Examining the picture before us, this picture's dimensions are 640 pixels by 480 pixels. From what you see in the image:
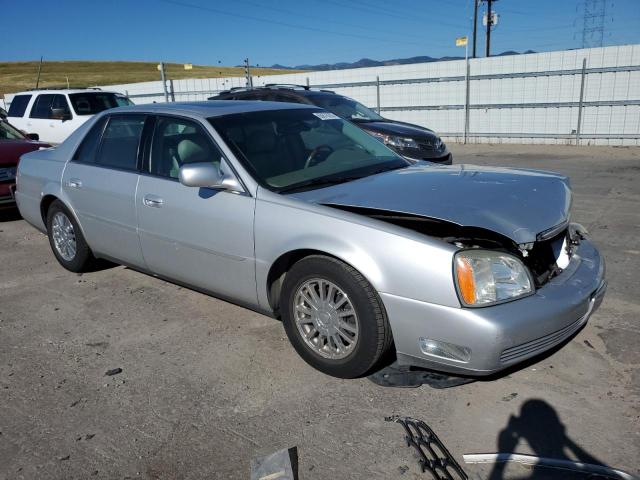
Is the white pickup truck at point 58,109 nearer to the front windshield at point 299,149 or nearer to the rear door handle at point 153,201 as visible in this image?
the rear door handle at point 153,201

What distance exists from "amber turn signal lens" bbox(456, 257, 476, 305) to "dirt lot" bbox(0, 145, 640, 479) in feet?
2.11

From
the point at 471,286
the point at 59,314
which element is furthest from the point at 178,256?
the point at 471,286

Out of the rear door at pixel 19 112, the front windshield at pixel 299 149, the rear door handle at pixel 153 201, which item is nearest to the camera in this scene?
the front windshield at pixel 299 149

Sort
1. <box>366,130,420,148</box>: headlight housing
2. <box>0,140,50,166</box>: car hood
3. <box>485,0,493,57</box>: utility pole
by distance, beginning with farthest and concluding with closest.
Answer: <box>485,0,493,57</box>: utility pole → <box>366,130,420,148</box>: headlight housing → <box>0,140,50,166</box>: car hood

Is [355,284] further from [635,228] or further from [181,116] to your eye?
[635,228]

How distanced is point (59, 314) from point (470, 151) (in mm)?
11945

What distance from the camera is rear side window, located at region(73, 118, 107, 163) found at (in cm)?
473

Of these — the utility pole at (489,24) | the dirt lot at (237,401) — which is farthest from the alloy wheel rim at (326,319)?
the utility pole at (489,24)

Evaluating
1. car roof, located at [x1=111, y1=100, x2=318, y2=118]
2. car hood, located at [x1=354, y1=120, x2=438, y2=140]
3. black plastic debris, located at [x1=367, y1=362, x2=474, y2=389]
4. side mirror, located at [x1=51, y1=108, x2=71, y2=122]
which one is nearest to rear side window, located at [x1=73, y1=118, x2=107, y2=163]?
car roof, located at [x1=111, y1=100, x2=318, y2=118]

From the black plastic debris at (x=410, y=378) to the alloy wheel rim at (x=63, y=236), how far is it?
3.24 m

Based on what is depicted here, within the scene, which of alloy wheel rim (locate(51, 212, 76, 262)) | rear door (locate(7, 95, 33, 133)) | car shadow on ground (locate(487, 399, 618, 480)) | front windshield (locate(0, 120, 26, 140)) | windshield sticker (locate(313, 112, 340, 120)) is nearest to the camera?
car shadow on ground (locate(487, 399, 618, 480))

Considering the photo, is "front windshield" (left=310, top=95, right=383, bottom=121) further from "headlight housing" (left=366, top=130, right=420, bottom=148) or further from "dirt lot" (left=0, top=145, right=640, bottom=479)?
"dirt lot" (left=0, top=145, right=640, bottom=479)

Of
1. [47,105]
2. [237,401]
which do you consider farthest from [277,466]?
[47,105]

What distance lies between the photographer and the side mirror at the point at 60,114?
40.9 ft
